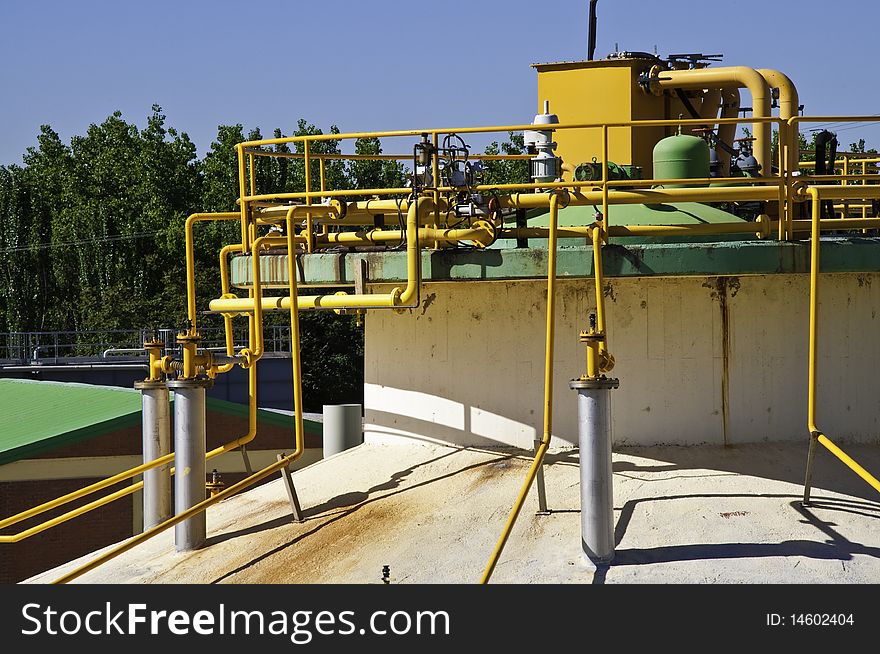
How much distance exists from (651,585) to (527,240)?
12.5 feet

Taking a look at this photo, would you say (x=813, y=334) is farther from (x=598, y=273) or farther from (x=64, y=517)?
(x=64, y=517)

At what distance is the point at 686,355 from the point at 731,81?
3529mm

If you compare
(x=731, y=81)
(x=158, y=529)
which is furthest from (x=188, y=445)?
(x=731, y=81)

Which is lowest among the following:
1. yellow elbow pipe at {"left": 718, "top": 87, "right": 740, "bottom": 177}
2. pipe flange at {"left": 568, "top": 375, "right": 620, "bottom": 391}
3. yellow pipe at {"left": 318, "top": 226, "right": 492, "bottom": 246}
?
pipe flange at {"left": 568, "top": 375, "right": 620, "bottom": 391}

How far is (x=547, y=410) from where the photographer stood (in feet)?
28.6

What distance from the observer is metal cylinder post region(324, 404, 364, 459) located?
14.1 metres

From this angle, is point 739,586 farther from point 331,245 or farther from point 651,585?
point 331,245

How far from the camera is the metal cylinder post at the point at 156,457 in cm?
1023

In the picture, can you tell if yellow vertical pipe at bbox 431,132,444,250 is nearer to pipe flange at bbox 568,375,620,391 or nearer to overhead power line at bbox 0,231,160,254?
pipe flange at bbox 568,375,620,391

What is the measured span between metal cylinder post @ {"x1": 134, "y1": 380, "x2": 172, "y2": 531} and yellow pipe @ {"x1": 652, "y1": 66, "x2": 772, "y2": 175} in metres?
6.18

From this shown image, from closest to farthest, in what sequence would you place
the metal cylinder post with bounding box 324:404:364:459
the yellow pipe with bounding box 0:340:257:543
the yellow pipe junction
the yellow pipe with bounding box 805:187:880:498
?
the yellow pipe with bounding box 805:187:880:498, the yellow pipe with bounding box 0:340:257:543, the yellow pipe junction, the metal cylinder post with bounding box 324:404:364:459

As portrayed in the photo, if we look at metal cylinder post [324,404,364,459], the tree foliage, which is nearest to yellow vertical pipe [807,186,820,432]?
metal cylinder post [324,404,364,459]

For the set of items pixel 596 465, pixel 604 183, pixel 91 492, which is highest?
pixel 604 183

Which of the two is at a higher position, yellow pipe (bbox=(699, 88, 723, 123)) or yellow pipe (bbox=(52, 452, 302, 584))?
yellow pipe (bbox=(699, 88, 723, 123))
